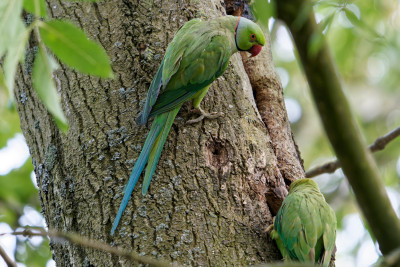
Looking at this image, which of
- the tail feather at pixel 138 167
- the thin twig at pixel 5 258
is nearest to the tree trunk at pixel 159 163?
the tail feather at pixel 138 167

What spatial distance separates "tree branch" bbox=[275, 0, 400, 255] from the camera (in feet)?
3.37

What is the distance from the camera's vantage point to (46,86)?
1.10m

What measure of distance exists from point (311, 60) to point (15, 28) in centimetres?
72

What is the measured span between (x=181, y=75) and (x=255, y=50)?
698mm

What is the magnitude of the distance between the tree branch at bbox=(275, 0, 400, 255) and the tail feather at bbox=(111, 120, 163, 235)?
48.8 inches

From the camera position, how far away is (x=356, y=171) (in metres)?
1.11

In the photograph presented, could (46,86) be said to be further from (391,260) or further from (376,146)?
(376,146)

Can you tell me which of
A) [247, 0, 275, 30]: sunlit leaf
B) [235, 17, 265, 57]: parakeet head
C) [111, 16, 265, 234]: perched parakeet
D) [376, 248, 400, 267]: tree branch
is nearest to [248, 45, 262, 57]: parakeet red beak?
[235, 17, 265, 57]: parakeet head

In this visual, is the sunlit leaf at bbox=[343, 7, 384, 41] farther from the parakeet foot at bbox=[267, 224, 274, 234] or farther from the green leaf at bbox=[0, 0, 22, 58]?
the parakeet foot at bbox=[267, 224, 274, 234]

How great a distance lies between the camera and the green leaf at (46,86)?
1072 mm

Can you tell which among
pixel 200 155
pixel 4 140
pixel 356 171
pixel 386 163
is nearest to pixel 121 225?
pixel 200 155

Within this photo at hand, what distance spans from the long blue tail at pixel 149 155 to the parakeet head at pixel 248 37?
86cm

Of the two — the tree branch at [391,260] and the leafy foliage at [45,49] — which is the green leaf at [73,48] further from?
the tree branch at [391,260]

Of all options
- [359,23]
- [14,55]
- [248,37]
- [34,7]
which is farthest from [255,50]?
[14,55]
